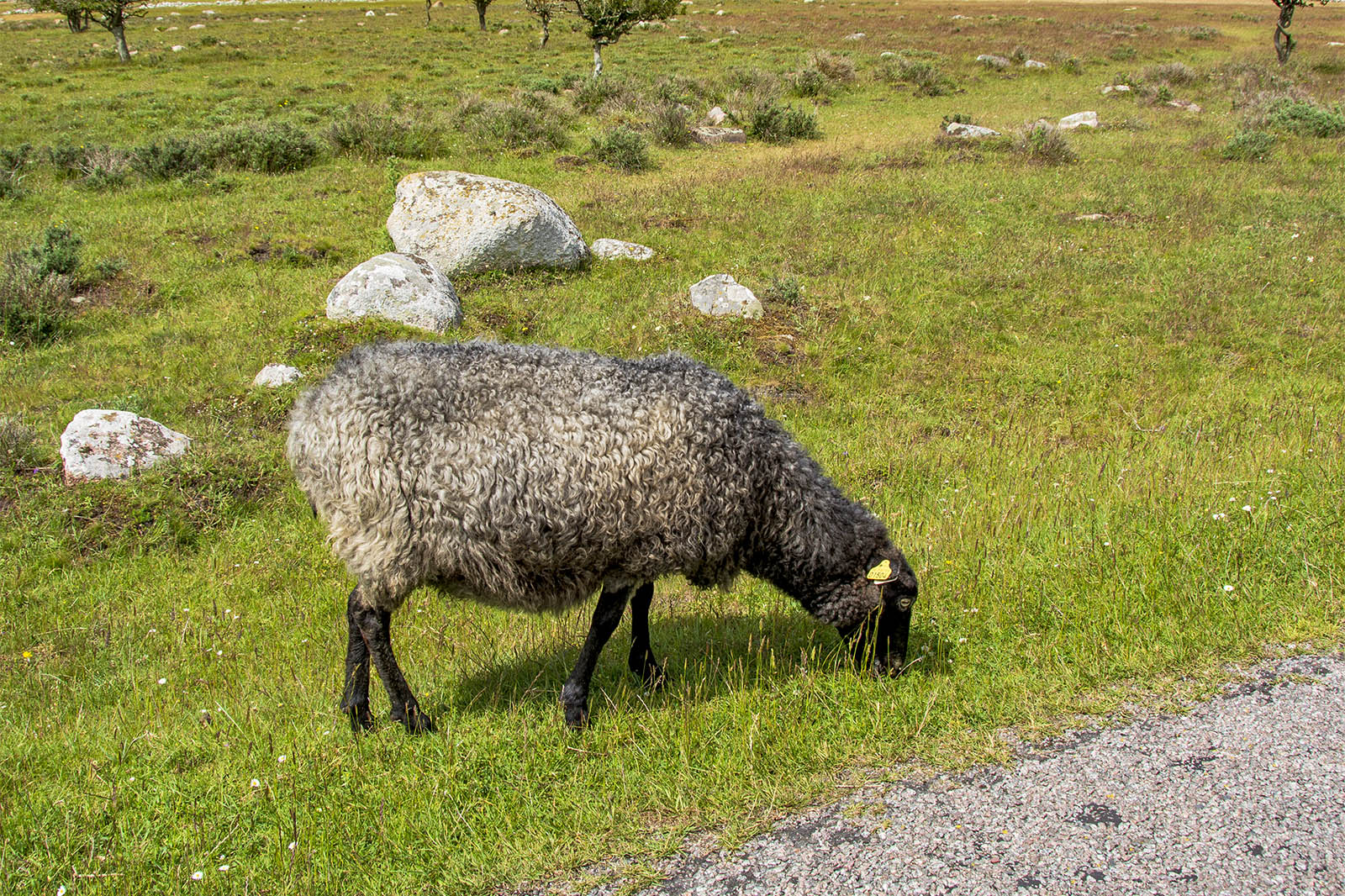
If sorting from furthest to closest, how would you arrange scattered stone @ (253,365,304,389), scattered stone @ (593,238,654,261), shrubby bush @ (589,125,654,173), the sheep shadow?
1. shrubby bush @ (589,125,654,173)
2. scattered stone @ (593,238,654,261)
3. scattered stone @ (253,365,304,389)
4. the sheep shadow

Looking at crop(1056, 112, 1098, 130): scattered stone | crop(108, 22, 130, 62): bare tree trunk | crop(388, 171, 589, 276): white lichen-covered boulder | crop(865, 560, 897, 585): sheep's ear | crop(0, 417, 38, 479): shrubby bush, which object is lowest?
crop(0, 417, 38, 479): shrubby bush

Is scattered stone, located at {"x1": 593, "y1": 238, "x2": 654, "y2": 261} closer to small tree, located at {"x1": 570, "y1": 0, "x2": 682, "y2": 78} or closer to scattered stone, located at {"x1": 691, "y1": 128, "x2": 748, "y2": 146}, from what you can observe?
scattered stone, located at {"x1": 691, "y1": 128, "x2": 748, "y2": 146}

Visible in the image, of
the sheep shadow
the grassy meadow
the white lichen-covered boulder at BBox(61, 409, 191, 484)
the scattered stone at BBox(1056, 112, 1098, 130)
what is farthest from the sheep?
the scattered stone at BBox(1056, 112, 1098, 130)

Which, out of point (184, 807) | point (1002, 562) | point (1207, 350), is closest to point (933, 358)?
point (1207, 350)

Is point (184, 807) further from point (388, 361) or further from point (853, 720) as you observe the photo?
point (853, 720)

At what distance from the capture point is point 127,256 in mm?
15406

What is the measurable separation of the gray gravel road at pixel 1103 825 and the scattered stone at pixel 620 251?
12.7 meters

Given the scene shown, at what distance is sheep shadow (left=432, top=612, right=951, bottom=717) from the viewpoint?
579cm

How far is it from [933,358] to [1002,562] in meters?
6.59

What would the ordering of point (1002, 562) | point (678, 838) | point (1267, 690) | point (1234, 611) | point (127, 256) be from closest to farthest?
point (678, 838), point (1267, 690), point (1234, 611), point (1002, 562), point (127, 256)

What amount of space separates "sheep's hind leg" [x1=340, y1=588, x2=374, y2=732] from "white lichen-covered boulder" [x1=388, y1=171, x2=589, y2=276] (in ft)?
33.6

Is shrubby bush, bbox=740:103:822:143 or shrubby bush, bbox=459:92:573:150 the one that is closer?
shrubby bush, bbox=459:92:573:150

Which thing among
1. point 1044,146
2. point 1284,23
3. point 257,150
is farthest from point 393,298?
point 1284,23

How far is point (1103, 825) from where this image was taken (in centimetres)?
417
